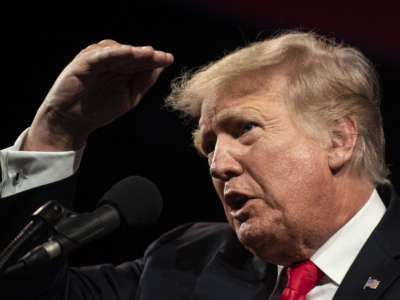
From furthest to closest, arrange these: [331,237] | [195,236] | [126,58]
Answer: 1. [195,236]
2. [331,237]
3. [126,58]

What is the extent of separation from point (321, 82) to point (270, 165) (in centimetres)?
36

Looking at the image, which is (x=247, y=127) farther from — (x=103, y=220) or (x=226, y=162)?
(x=103, y=220)

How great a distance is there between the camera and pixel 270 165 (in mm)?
1759

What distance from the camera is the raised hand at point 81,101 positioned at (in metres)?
1.81

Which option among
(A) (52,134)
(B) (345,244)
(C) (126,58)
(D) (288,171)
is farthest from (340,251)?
(A) (52,134)

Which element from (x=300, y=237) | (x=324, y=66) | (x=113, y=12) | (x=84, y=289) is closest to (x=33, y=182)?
(x=84, y=289)

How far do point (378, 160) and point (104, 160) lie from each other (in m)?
1.63

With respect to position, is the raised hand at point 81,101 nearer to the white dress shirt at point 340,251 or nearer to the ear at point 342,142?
the ear at point 342,142

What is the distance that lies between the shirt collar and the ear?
0.59 feet

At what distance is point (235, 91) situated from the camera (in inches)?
74.7

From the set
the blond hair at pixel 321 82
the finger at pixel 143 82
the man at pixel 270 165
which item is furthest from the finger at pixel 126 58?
the blond hair at pixel 321 82

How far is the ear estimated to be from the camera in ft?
5.95

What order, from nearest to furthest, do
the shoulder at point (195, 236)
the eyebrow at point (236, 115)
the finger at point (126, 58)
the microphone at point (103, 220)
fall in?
the microphone at point (103, 220) → the finger at point (126, 58) → the eyebrow at point (236, 115) → the shoulder at point (195, 236)

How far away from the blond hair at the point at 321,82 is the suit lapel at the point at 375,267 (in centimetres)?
24
